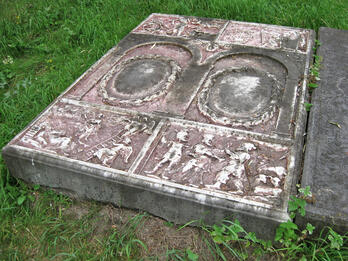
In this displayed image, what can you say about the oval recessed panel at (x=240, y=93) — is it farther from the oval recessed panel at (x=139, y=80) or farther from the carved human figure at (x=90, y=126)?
the carved human figure at (x=90, y=126)

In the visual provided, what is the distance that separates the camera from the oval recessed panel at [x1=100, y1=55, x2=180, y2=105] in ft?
9.33

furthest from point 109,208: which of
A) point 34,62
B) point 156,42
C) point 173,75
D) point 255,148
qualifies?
point 34,62

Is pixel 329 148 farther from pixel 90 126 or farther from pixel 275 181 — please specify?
pixel 90 126

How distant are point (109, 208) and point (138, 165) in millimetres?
380

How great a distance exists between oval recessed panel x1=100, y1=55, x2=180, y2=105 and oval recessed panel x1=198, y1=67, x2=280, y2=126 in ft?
1.31

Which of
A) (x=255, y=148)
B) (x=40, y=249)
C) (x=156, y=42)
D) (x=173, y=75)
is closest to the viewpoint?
(x=40, y=249)

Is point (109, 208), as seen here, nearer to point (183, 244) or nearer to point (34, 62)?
point (183, 244)

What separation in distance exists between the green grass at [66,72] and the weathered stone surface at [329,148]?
173 mm

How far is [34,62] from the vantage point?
4.11m

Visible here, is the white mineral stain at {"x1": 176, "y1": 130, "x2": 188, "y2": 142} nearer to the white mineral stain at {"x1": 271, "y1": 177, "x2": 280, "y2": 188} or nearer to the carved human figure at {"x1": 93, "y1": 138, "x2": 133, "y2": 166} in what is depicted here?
the carved human figure at {"x1": 93, "y1": 138, "x2": 133, "y2": 166}

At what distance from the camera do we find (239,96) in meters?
2.73

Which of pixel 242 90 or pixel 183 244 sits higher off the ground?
pixel 242 90

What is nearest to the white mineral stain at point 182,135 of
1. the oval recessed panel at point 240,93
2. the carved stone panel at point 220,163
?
the carved stone panel at point 220,163

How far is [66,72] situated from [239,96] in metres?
1.99
